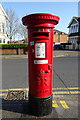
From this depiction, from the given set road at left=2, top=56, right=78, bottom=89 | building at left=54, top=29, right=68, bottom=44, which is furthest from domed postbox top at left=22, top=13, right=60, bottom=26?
building at left=54, top=29, right=68, bottom=44

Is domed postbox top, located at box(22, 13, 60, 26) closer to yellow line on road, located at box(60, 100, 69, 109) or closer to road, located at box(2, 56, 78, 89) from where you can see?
yellow line on road, located at box(60, 100, 69, 109)

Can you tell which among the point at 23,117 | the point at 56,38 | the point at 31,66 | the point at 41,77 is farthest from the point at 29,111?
the point at 56,38

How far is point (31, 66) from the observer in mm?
2504

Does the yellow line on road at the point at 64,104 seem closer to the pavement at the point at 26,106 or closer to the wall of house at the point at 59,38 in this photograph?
the pavement at the point at 26,106

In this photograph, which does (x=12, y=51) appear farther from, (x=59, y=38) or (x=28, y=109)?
(x=59, y=38)

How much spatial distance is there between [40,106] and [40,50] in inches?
46.9

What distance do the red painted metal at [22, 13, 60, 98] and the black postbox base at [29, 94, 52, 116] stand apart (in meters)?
0.09

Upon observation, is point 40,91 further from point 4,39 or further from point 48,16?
point 4,39

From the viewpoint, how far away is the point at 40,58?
237cm

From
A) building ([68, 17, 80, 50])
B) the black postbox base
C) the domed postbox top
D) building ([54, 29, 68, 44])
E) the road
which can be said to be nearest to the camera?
the domed postbox top

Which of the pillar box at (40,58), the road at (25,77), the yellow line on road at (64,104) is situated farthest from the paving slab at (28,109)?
the road at (25,77)

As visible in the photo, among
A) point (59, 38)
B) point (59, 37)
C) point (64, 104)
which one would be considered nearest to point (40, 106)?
point (64, 104)

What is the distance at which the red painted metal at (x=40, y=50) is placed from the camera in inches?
89.5

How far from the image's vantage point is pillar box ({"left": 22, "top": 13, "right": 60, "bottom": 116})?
7.49ft
